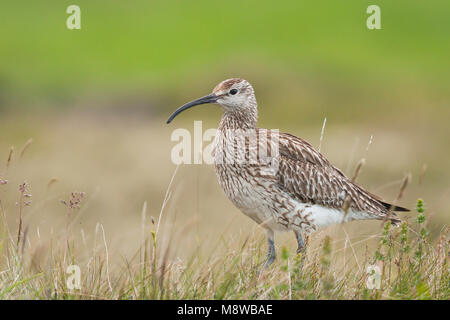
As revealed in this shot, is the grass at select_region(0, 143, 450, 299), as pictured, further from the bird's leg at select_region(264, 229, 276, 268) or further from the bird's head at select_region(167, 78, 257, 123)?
the bird's head at select_region(167, 78, 257, 123)

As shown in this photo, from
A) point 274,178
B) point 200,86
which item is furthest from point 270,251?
point 200,86

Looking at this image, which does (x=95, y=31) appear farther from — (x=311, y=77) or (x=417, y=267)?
(x=417, y=267)

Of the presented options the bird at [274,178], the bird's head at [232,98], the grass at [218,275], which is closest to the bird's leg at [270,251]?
the bird at [274,178]

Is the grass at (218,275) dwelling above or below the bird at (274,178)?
below

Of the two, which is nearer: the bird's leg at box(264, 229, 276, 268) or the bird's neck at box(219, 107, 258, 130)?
the bird's leg at box(264, 229, 276, 268)

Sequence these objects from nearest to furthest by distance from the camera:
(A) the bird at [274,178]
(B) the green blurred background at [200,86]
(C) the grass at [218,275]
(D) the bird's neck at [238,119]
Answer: (C) the grass at [218,275] < (A) the bird at [274,178] < (D) the bird's neck at [238,119] < (B) the green blurred background at [200,86]

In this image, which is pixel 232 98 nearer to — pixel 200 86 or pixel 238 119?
pixel 238 119

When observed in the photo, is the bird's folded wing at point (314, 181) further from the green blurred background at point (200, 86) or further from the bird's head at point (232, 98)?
the green blurred background at point (200, 86)

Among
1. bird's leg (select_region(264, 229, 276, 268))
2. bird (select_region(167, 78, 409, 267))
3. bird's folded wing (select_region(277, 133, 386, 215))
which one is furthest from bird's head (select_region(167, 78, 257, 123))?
bird's leg (select_region(264, 229, 276, 268))

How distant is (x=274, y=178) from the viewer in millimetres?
7641

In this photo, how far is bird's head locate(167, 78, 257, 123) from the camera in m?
7.94

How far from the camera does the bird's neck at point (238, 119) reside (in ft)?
26.5

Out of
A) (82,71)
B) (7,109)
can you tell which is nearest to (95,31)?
(82,71)

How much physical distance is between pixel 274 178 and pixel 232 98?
922mm
